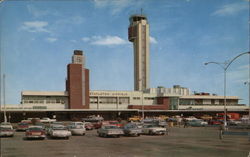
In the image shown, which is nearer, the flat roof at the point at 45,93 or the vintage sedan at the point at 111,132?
the vintage sedan at the point at 111,132

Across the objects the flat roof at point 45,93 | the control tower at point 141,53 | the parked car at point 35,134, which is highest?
the control tower at point 141,53

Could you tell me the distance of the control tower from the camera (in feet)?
440

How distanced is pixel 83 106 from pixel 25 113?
1619 centimetres

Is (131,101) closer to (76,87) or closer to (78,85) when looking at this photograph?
(78,85)

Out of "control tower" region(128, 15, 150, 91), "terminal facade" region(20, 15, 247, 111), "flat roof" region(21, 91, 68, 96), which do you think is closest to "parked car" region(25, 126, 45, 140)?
"terminal facade" region(20, 15, 247, 111)

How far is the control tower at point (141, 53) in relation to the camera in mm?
134000

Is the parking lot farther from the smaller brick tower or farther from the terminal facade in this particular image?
the smaller brick tower

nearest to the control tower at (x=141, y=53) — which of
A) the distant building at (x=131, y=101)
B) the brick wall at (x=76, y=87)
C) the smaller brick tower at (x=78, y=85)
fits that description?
the distant building at (x=131, y=101)

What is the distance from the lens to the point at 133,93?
9856 cm

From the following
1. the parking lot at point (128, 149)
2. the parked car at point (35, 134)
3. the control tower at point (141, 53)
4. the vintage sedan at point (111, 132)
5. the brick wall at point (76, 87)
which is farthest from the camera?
the control tower at point (141, 53)

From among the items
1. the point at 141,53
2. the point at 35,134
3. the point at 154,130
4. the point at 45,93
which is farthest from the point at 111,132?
the point at 141,53

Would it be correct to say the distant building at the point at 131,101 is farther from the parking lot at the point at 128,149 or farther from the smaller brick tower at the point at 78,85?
the parking lot at the point at 128,149

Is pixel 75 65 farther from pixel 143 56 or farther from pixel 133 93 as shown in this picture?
pixel 143 56

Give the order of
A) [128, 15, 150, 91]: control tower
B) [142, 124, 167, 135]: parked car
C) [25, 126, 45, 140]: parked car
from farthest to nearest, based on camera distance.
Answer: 1. [128, 15, 150, 91]: control tower
2. [142, 124, 167, 135]: parked car
3. [25, 126, 45, 140]: parked car
